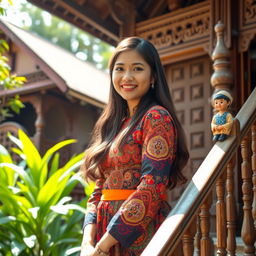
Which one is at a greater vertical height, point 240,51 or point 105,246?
point 240,51

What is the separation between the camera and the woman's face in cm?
220

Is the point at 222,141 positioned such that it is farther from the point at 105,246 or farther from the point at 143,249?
the point at 105,246

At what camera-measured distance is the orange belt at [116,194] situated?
6.93 feet

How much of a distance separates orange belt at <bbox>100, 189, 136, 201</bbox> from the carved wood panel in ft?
11.6

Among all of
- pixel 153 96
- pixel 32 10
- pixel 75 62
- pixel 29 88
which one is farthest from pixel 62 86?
pixel 32 10

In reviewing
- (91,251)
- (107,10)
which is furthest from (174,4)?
(91,251)

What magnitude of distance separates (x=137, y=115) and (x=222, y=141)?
0.49 m

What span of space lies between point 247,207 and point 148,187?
0.70 metres

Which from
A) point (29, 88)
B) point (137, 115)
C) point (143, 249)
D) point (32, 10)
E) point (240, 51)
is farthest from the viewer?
point (32, 10)

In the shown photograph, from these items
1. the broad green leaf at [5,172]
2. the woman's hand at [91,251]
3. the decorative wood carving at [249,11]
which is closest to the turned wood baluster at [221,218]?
the woman's hand at [91,251]

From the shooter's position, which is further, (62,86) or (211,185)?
(62,86)

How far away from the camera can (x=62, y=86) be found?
10219 mm

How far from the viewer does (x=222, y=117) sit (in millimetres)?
Result: 2273

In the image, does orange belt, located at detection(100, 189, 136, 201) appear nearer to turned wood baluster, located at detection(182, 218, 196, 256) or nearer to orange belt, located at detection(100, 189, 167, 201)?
orange belt, located at detection(100, 189, 167, 201)
